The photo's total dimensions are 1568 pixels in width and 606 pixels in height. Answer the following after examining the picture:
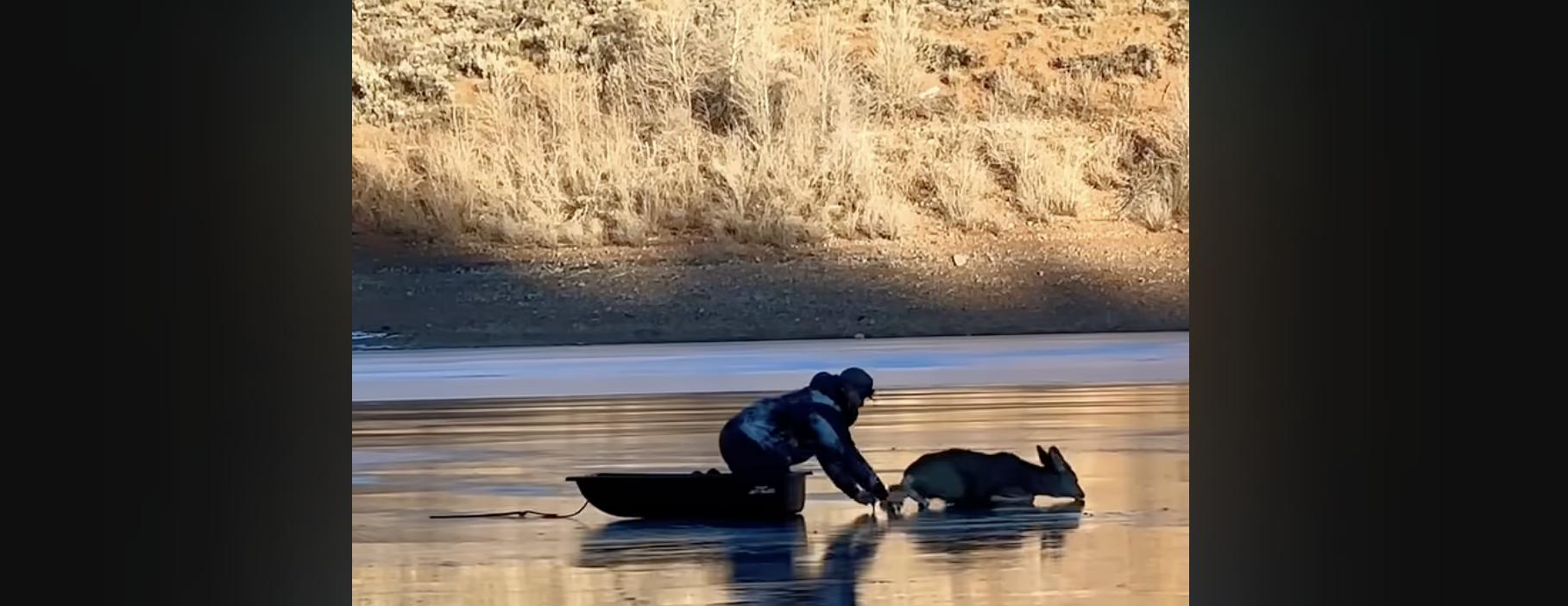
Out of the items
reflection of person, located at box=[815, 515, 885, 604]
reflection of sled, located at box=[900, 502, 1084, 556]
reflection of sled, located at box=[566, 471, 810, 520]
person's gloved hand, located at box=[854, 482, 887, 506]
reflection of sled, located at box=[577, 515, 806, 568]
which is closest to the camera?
reflection of person, located at box=[815, 515, 885, 604]

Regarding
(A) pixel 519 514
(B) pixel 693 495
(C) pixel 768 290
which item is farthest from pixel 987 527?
(C) pixel 768 290

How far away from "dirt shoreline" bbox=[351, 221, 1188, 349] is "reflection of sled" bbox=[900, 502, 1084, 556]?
6.93 metres

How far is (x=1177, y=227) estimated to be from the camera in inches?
585

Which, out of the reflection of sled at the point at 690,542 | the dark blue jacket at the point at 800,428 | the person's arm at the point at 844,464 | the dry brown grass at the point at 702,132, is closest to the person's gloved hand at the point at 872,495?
the person's arm at the point at 844,464

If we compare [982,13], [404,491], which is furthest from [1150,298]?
[404,491]

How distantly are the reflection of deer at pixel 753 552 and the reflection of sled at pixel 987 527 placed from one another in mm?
141

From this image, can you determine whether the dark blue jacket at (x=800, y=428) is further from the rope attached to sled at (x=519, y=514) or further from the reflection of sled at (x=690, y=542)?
the rope attached to sled at (x=519, y=514)

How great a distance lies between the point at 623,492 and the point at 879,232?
902 centimetres

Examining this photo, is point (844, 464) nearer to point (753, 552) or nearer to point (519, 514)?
point (753, 552)

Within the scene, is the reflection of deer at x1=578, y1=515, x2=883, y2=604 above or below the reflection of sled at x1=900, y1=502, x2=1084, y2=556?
below

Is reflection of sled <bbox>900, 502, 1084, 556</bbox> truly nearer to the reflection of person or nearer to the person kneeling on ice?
the reflection of person

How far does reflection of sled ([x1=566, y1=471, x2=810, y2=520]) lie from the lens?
5824 millimetres

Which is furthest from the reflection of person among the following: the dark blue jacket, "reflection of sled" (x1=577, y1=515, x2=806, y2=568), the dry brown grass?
the dry brown grass
